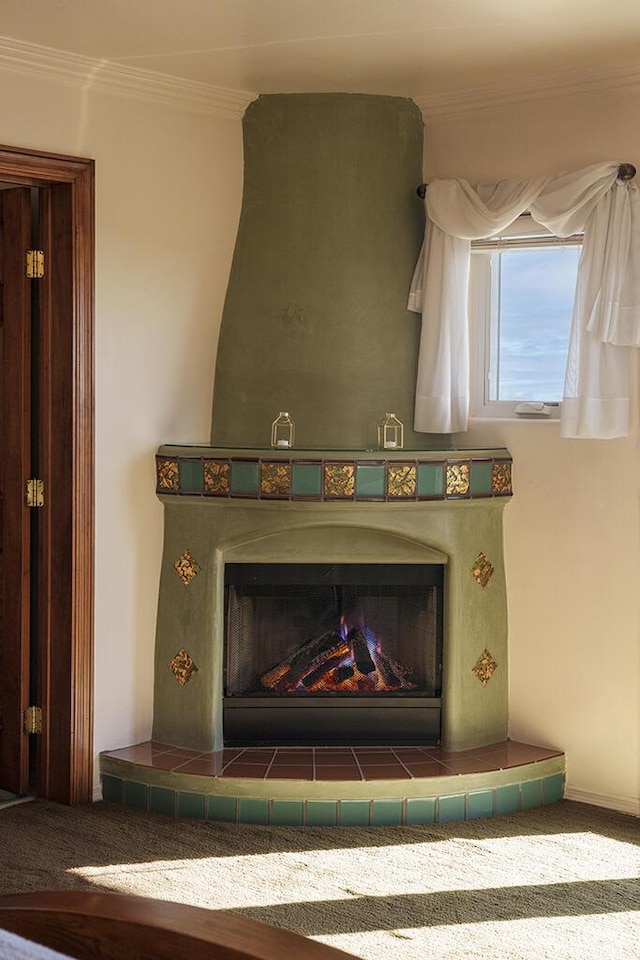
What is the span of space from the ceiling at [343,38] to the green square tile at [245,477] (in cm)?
141

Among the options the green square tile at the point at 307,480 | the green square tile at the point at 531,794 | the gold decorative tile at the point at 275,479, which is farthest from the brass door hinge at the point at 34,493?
the green square tile at the point at 531,794

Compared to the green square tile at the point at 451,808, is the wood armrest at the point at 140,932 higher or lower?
higher

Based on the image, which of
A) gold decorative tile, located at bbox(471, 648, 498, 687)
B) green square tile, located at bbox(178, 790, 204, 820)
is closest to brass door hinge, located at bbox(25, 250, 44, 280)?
green square tile, located at bbox(178, 790, 204, 820)

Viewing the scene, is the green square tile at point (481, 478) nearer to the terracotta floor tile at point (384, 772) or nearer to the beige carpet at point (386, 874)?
the terracotta floor tile at point (384, 772)

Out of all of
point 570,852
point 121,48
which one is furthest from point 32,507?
point 570,852

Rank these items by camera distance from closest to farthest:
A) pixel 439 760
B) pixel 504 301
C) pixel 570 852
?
→ pixel 570 852, pixel 439 760, pixel 504 301

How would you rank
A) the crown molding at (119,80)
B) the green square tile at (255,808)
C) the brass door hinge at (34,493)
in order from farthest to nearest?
1. the brass door hinge at (34,493)
2. the green square tile at (255,808)
3. the crown molding at (119,80)

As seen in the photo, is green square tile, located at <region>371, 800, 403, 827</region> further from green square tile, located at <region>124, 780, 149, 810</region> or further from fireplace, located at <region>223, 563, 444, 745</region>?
green square tile, located at <region>124, 780, 149, 810</region>

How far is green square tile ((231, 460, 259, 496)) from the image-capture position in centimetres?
417

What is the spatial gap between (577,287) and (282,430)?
122cm

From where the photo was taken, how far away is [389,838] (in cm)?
388

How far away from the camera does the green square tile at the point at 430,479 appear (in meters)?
4.18

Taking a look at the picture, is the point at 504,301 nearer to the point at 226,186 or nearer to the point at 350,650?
the point at 226,186

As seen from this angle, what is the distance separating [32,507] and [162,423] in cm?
57
